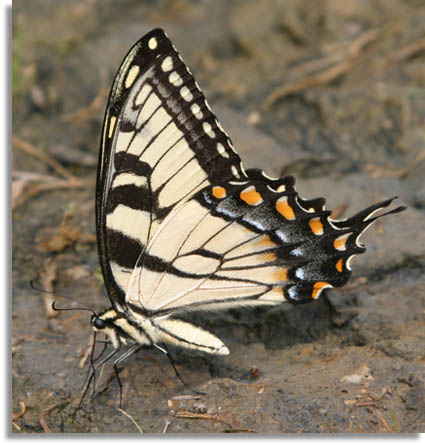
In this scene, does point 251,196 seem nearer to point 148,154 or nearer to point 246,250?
point 246,250

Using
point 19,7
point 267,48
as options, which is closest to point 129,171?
point 267,48

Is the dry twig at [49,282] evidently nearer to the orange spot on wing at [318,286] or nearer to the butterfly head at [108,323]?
the butterfly head at [108,323]

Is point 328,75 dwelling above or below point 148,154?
above

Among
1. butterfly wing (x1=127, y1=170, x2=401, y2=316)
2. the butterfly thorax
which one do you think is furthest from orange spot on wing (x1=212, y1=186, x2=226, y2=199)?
the butterfly thorax

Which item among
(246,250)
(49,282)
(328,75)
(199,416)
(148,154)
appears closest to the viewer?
(199,416)

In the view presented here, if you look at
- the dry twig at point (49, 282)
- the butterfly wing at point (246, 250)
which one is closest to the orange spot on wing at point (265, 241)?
the butterfly wing at point (246, 250)

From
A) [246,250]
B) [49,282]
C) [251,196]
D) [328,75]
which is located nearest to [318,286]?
[246,250]

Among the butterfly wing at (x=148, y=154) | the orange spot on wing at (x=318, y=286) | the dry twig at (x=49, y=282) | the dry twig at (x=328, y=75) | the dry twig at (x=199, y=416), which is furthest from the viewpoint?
the dry twig at (x=328, y=75)

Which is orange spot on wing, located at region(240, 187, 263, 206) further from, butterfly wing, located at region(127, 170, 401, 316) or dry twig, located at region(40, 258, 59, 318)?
dry twig, located at region(40, 258, 59, 318)

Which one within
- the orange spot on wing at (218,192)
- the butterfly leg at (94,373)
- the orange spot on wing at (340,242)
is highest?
the orange spot on wing at (218,192)
